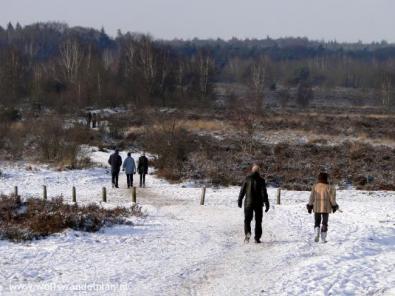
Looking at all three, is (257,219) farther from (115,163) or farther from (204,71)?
(204,71)

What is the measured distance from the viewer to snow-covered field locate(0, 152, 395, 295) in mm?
9836

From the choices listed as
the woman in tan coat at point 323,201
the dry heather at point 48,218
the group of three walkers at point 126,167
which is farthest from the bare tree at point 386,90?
the woman in tan coat at point 323,201

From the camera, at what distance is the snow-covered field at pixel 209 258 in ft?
32.3

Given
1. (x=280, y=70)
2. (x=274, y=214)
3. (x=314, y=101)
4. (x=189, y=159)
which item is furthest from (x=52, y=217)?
(x=280, y=70)

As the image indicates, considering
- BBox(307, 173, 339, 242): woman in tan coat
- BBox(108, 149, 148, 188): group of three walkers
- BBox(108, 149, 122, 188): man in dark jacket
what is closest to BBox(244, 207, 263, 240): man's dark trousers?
BBox(307, 173, 339, 242): woman in tan coat

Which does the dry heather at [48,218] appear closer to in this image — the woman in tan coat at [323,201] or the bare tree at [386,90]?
the woman in tan coat at [323,201]

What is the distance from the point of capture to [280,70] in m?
150

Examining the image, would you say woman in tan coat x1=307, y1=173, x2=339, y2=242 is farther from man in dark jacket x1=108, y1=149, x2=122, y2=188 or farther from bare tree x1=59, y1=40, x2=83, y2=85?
bare tree x1=59, y1=40, x2=83, y2=85

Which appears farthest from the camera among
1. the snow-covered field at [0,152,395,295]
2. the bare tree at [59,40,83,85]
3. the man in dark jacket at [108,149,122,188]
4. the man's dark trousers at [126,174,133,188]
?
the bare tree at [59,40,83,85]

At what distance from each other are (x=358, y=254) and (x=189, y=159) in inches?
809

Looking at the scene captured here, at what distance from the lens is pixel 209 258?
38.9ft

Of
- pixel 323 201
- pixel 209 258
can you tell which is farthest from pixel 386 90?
pixel 209 258

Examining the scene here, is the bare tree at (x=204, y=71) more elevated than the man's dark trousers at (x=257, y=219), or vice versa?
the bare tree at (x=204, y=71)

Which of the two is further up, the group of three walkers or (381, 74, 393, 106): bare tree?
(381, 74, 393, 106): bare tree
